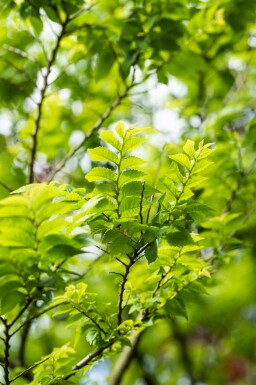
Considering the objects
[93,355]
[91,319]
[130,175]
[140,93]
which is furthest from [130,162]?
[140,93]

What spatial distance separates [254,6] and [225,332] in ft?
13.6

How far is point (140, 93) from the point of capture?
2611 millimetres

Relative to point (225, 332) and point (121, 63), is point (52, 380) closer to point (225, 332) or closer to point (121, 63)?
point (121, 63)

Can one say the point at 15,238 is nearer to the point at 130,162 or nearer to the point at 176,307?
the point at 130,162

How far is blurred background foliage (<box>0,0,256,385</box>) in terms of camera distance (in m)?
2.33

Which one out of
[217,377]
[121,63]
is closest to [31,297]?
[121,63]

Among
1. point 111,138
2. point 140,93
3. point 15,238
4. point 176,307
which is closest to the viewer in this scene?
point 15,238

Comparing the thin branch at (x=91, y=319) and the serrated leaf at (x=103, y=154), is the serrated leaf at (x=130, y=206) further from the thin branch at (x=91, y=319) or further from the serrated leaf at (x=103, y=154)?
Answer: the thin branch at (x=91, y=319)

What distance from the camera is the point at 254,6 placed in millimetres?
2516

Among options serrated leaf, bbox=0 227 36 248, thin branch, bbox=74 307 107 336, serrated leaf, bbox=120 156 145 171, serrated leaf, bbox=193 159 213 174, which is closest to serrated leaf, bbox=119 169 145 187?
serrated leaf, bbox=120 156 145 171

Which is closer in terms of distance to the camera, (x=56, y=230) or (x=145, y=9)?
(x=56, y=230)

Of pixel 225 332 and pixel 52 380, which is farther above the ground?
pixel 52 380

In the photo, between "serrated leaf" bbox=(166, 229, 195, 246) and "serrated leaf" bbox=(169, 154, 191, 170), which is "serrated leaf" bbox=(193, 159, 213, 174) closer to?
"serrated leaf" bbox=(169, 154, 191, 170)

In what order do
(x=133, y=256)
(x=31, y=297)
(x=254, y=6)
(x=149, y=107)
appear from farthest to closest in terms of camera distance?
(x=149, y=107), (x=254, y=6), (x=133, y=256), (x=31, y=297)
